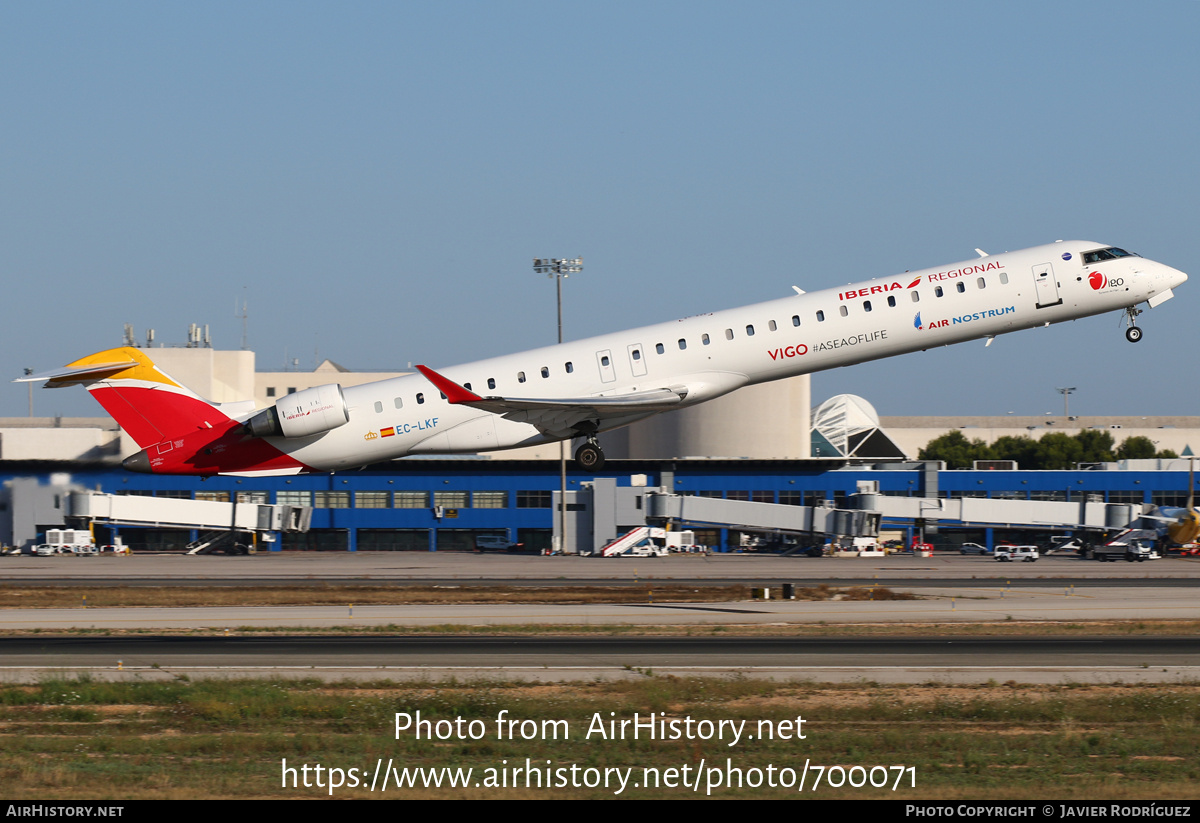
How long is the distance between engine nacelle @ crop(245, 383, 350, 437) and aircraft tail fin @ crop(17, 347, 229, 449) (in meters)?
2.27

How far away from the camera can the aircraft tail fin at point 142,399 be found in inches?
1388

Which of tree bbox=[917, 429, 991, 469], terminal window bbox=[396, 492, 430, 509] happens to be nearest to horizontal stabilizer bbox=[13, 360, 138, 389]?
terminal window bbox=[396, 492, 430, 509]

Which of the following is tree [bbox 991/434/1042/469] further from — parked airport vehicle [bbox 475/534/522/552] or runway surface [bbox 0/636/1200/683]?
runway surface [bbox 0/636/1200/683]

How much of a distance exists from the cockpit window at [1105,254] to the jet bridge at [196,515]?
55.5 metres

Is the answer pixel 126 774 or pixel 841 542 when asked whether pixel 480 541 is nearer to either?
pixel 841 542

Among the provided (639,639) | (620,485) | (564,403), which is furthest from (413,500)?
(639,639)

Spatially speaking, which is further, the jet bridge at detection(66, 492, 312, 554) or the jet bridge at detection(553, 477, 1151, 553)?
the jet bridge at detection(553, 477, 1151, 553)

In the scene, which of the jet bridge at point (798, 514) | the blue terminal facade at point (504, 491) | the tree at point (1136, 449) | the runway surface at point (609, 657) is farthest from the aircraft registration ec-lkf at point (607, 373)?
the tree at point (1136, 449)

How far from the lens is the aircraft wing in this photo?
32375mm

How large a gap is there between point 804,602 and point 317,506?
183ft

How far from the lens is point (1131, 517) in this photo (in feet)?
259

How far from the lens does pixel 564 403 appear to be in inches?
1284
